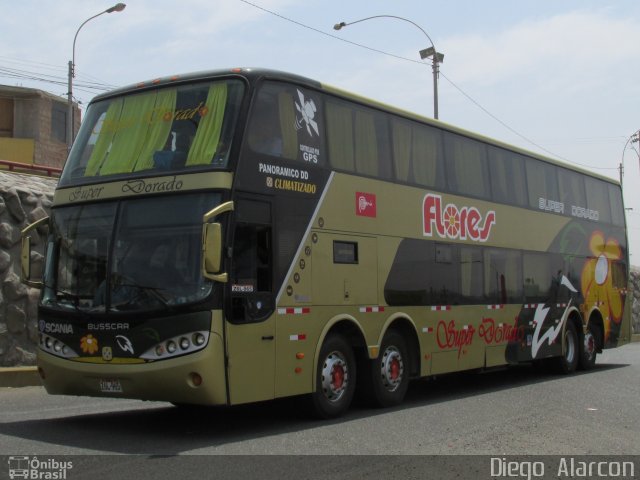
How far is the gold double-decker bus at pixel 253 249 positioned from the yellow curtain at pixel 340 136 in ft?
0.10

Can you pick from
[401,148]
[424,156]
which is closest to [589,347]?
[424,156]

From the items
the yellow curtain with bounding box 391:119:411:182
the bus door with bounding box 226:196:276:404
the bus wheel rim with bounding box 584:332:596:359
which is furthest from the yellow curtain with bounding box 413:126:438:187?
the bus wheel rim with bounding box 584:332:596:359

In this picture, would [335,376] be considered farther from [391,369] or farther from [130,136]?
[130,136]

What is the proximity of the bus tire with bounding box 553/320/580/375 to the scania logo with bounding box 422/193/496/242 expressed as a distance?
4.00 metres

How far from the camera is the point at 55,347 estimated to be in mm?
9297

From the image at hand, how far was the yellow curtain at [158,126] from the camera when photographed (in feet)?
30.6

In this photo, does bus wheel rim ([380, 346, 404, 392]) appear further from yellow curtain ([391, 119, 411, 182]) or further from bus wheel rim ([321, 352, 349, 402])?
yellow curtain ([391, 119, 411, 182])

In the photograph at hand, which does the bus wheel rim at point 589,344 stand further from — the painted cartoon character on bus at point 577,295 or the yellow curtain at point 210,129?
the yellow curtain at point 210,129

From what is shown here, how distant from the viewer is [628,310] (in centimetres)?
1983

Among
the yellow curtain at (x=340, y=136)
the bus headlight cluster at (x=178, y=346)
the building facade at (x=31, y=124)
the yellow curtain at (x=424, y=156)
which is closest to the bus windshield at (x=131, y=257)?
the bus headlight cluster at (x=178, y=346)

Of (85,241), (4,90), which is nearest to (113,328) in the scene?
(85,241)

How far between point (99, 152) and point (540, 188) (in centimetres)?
943

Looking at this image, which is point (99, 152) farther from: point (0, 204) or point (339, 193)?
point (0, 204)

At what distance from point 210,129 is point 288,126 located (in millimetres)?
1102
